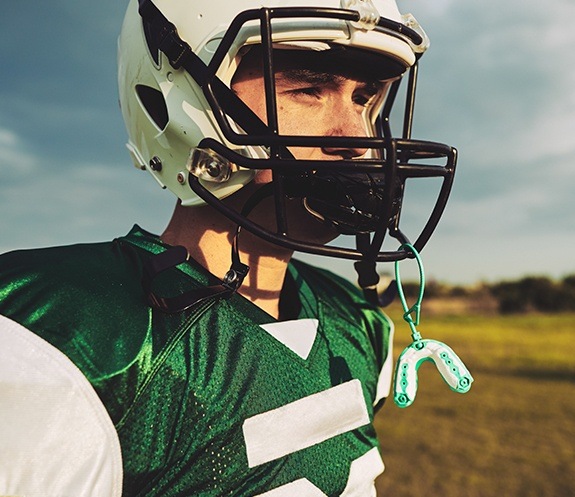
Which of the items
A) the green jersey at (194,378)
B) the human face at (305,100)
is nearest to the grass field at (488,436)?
A: the green jersey at (194,378)

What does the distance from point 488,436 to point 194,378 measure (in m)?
6.02

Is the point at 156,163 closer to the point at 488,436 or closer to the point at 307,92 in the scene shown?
the point at 307,92

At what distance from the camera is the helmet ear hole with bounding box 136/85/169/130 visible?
1.69 m

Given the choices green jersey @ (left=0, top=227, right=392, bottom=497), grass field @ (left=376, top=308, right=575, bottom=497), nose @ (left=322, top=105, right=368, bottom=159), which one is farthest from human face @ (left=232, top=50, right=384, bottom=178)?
grass field @ (left=376, top=308, right=575, bottom=497)

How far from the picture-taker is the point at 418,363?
4.86 feet

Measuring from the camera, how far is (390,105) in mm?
1893

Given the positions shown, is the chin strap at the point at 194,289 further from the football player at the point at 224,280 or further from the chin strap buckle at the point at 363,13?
the chin strap buckle at the point at 363,13

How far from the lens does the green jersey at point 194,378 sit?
49.3 inches

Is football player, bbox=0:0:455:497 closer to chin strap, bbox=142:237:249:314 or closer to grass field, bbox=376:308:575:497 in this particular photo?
chin strap, bbox=142:237:249:314

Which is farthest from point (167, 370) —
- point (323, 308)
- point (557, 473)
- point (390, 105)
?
point (557, 473)

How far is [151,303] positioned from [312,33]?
64 cm

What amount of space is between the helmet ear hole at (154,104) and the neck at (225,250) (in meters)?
0.21

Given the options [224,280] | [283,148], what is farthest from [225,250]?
[283,148]

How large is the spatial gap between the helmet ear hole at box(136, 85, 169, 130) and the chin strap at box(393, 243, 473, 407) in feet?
2.12
